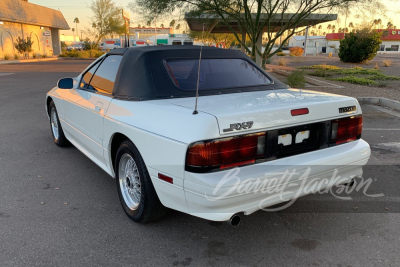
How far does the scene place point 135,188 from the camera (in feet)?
10.8

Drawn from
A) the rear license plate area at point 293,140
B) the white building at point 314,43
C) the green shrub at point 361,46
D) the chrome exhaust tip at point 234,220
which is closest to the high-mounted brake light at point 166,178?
the chrome exhaust tip at point 234,220

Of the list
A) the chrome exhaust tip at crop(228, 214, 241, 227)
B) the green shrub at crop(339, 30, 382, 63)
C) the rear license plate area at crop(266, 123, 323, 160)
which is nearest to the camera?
the chrome exhaust tip at crop(228, 214, 241, 227)

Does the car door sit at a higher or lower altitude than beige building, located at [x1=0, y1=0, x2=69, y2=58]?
lower

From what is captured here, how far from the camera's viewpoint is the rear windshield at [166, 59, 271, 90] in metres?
3.53

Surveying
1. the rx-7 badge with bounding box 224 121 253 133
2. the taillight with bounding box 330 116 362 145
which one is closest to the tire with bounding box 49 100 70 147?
the rx-7 badge with bounding box 224 121 253 133

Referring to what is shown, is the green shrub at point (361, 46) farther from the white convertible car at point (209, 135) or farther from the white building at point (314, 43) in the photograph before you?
the white building at point (314, 43)

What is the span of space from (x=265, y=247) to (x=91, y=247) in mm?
1456

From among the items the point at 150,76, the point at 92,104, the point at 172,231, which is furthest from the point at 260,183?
the point at 92,104

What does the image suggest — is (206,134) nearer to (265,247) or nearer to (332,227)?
(265,247)

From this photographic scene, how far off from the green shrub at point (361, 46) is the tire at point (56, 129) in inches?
1115

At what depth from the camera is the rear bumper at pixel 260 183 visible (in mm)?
2434

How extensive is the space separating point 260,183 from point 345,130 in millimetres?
1150

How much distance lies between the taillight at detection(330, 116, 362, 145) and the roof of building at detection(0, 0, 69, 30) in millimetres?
35769

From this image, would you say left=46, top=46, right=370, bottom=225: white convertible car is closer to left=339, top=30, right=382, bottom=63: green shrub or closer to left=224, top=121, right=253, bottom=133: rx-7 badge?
left=224, top=121, right=253, bottom=133: rx-7 badge
